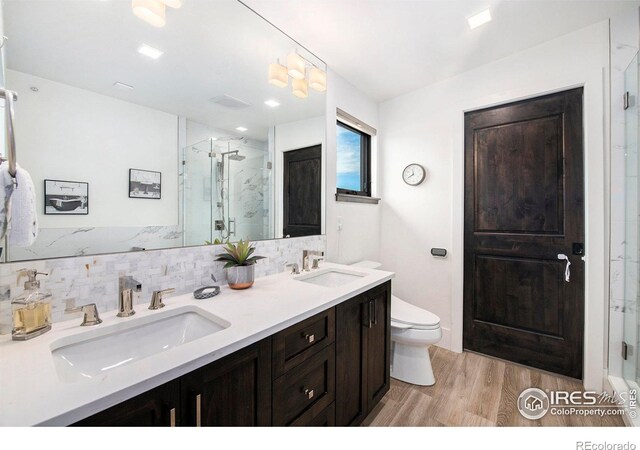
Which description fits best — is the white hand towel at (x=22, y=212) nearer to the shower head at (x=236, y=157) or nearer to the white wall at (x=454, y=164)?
the shower head at (x=236, y=157)

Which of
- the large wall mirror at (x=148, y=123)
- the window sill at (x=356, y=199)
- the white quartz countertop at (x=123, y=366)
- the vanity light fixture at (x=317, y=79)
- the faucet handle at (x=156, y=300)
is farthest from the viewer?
the window sill at (x=356, y=199)

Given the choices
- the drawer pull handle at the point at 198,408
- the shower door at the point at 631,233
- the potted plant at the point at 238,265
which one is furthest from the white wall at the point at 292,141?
the shower door at the point at 631,233

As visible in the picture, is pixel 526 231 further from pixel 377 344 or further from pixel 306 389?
pixel 306 389

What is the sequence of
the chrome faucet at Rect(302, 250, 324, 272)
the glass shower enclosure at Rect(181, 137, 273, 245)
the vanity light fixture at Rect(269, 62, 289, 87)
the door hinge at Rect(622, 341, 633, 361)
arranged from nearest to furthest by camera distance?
the glass shower enclosure at Rect(181, 137, 273, 245), the door hinge at Rect(622, 341, 633, 361), the vanity light fixture at Rect(269, 62, 289, 87), the chrome faucet at Rect(302, 250, 324, 272)

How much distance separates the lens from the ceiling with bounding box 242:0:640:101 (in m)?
1.60

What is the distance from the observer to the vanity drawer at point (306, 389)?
1004mm

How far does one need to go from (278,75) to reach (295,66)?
0.53 ft

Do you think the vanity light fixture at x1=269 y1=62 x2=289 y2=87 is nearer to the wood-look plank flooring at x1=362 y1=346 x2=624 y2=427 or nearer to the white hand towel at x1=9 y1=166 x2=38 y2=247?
the white hand towel at x1=9 y1=166 x2=38 y2=247

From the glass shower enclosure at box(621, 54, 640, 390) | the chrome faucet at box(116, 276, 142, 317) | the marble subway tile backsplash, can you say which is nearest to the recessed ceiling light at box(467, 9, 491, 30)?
the glass shower enclosure at box(621, 54, 640, 390)

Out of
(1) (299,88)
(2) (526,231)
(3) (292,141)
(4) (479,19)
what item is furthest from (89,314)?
(2) (526,231)

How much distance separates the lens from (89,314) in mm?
924

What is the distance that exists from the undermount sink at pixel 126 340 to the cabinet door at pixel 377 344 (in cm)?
90

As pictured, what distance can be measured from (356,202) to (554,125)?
164 centimetres

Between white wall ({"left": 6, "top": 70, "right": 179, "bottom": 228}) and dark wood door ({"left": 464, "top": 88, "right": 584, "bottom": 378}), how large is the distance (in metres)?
2.38
